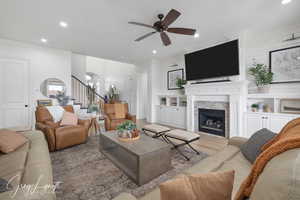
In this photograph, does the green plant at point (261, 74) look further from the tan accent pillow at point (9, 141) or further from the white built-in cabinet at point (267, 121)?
the tan accent pillow at point (9, 141)

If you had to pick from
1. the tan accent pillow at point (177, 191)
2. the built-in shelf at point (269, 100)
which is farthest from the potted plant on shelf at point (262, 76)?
the tan accent pillow at point (177, 191)

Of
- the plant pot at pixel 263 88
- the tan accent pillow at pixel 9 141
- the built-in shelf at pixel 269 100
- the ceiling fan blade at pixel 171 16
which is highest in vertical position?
the ceiling fan blade at pixel 171 16

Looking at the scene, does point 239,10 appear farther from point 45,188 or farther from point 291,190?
point 45,188

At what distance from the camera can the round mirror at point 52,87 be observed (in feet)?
14.4

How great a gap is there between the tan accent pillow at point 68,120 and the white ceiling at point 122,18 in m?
2.07

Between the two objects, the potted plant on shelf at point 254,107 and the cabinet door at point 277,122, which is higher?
the potted plant on shelf at point 254,107

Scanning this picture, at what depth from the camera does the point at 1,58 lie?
375 centimetres

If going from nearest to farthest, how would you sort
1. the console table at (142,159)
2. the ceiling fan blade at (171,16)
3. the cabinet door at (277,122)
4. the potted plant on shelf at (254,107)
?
the console table at (142,159) < the ceiling fan blade at (171,16) < the cabinet door at (277,122) < the potted plant on shelf at (254,107)

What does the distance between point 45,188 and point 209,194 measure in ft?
3.53

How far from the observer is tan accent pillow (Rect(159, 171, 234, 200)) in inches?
23.9

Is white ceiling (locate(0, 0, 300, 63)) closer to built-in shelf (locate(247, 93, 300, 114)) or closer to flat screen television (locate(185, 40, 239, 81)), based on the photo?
flat screen television (locate(185, 40, 239, 81))

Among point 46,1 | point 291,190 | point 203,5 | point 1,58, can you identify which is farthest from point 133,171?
point 1,58

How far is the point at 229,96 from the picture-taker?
3.60m

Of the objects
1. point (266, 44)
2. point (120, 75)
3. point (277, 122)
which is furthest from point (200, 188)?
point (120, 75)
